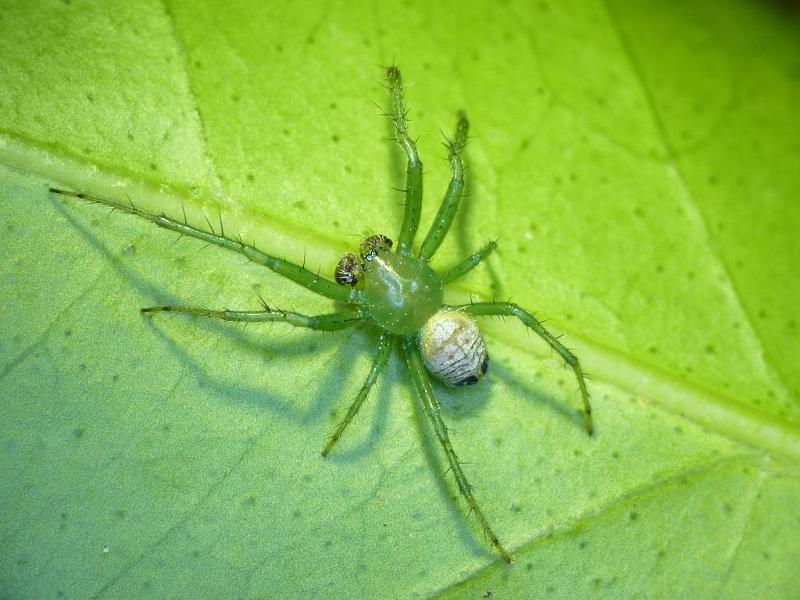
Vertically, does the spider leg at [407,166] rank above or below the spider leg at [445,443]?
above

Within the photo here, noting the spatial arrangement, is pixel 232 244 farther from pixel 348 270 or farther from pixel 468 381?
pixel 468 381

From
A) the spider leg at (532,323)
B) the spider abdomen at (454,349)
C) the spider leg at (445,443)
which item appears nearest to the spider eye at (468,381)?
the spider abdomen at (454,349)

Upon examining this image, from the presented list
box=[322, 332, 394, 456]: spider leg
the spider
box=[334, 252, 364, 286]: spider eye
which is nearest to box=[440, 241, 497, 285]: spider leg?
the spider

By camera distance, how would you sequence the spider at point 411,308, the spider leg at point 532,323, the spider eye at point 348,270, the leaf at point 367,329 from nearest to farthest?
the leaf at point 367,329 < the spider at point 411,308 < the spider eye at point 348,270 < the spider leg at point 532,323

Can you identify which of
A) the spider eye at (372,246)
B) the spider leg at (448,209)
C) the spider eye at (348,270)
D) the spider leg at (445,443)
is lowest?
the spider leg at (445,443)

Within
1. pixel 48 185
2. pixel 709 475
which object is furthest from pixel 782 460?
pixel 48 185

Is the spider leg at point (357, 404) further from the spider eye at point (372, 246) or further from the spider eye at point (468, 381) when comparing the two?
the spider eye at point (372, 246)

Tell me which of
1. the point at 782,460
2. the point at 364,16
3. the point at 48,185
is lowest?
the point at 782,460

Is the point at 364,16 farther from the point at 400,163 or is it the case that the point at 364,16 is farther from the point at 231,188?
the point at 231,188
